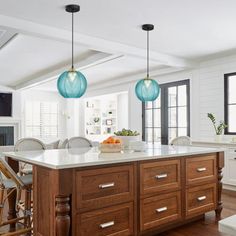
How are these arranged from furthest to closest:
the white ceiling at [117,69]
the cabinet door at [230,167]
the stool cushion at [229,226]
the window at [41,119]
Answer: the window at [41,119]
the white ceiling at [117,69]
the cabinet door at [230,167]
the stool cushion at [229,226]

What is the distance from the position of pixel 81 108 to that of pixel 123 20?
24.4ft

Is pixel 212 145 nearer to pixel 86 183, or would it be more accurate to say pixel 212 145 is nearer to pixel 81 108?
pixel 86 183

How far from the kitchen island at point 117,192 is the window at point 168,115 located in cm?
315

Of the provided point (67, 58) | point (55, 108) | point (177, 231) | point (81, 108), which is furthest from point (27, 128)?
point (177, 231)

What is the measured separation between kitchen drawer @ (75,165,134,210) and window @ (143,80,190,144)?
13.3 ft

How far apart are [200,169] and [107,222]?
1462 millimetres

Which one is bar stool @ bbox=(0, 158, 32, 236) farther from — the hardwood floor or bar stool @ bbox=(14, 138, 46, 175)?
the hardwood floor

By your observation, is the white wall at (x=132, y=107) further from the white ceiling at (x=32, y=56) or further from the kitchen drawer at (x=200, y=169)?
the kitchen drawer at (x=200, y=169)

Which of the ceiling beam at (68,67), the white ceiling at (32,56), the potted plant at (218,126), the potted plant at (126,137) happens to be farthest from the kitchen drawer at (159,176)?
the white ceiling at (32,56)

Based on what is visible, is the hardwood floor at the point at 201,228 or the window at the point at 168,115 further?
the window at the point at 168,115

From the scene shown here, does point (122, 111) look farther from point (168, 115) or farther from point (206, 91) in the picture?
point (206, 91)

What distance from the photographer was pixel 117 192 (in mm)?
2662

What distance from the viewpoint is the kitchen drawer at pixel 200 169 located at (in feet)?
11.0

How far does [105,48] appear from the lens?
15.2ft
